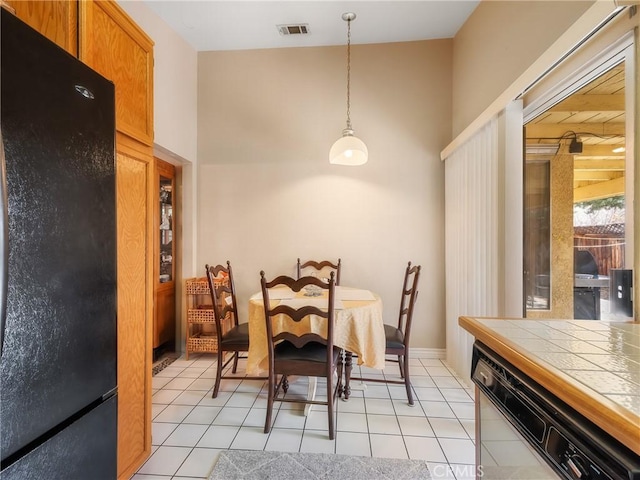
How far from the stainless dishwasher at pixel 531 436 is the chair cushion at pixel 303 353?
1.00 metres

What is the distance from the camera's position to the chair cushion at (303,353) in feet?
6.11

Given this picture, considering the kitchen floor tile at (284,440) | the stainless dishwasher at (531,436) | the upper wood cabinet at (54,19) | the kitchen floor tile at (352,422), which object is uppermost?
the upper wood cabinet at (54,19)

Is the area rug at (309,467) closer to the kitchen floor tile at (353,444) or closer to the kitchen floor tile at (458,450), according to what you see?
the kitchen floor tile at (353,444)

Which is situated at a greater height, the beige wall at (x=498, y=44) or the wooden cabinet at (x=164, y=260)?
the beige wall at (x=498, y=44)

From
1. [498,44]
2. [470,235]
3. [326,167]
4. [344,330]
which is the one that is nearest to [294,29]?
[326,167]

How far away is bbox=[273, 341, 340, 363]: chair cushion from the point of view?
1.86m

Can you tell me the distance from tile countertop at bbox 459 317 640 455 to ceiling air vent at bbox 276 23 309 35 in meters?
2.99

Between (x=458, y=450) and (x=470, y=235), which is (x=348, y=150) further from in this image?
(x=458, y=450)

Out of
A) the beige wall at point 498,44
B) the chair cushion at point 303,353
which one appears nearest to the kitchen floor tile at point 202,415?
the chair cushion at point 303,353

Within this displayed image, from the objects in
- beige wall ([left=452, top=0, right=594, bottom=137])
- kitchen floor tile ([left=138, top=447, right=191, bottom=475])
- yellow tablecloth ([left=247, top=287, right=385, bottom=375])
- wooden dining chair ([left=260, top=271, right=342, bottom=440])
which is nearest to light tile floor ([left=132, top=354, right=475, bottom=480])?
kitchen floor tile ([left=138, top=447, right=191, bottom=475])

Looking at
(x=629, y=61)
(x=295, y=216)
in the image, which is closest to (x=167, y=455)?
(x=295, y=216)

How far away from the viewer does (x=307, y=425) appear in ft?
6.35

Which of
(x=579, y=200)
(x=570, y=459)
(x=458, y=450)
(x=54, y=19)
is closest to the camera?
(x=570, y=459)

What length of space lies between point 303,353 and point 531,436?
138 cm
